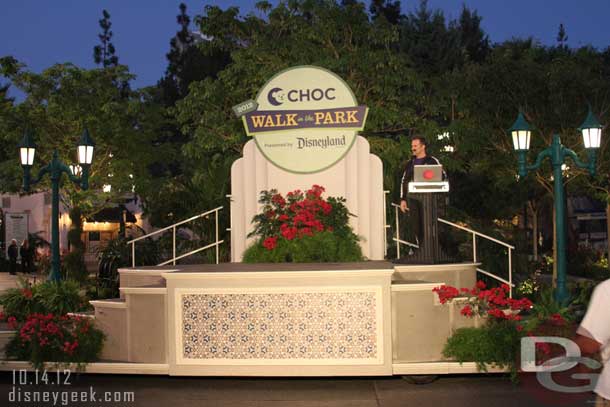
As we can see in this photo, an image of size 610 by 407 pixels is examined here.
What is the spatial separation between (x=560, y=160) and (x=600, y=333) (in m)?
8.30

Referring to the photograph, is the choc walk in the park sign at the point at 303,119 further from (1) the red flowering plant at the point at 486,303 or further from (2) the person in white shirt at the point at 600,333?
(2) the person in white shirt at the point at 600,333

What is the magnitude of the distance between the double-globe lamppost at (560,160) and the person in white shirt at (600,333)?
7.27 metres

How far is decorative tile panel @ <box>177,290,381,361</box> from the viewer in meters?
9.04

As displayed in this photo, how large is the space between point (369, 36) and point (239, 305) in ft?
42.5

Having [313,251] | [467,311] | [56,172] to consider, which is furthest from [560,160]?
[56,172]

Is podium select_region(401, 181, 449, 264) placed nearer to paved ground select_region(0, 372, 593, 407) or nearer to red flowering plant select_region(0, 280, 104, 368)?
paved ground select_region(0, 372, 593, 407)

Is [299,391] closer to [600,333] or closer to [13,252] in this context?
[600,333]

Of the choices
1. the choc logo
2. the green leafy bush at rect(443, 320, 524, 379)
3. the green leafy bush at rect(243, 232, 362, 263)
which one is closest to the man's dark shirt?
the choc logo

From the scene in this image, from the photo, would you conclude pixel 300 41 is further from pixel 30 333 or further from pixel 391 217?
pixel 30 333

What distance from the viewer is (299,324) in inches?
358

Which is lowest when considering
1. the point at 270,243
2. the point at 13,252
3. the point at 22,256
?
the point at 22,256

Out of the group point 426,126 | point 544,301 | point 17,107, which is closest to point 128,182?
point 17,107

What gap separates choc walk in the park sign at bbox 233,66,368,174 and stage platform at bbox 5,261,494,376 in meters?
4.06

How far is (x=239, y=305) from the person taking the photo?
916 centimetres
